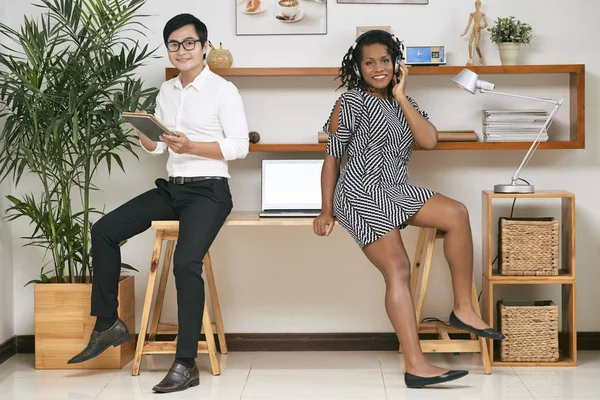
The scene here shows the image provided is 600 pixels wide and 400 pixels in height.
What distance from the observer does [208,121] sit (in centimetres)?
347

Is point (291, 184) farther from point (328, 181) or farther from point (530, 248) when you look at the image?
point (530, 248)

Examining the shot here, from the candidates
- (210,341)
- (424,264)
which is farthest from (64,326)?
(424,264)

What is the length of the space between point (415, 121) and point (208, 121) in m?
0.86

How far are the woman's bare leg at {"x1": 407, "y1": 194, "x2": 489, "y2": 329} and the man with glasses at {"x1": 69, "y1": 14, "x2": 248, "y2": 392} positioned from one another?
2.68ft

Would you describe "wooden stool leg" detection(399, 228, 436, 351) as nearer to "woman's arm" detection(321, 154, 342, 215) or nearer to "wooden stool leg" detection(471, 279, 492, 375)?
"wooden stool leg" detection(471, 279, 492, 375)

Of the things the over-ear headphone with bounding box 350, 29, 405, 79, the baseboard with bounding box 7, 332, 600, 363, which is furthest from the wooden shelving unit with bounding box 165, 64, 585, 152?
the baseboard with bounding box 7, 332, 600, 363

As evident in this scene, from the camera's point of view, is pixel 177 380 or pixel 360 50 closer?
pixel 177 380

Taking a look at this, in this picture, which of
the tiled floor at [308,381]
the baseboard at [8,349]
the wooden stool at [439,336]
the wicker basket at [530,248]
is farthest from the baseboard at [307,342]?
the wicker basket at [530,248]

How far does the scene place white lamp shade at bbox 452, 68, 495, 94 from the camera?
3.53 metres

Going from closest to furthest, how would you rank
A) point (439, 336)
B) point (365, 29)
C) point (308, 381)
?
point (308, 381)
point (439, 336)
point (365, 29)

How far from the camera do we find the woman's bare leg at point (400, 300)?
10.4 feet

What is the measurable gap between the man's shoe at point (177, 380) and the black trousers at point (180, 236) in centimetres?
6

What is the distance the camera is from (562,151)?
3.93 metres

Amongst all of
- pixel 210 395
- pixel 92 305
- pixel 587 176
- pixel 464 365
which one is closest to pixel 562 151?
pixel 587 176
